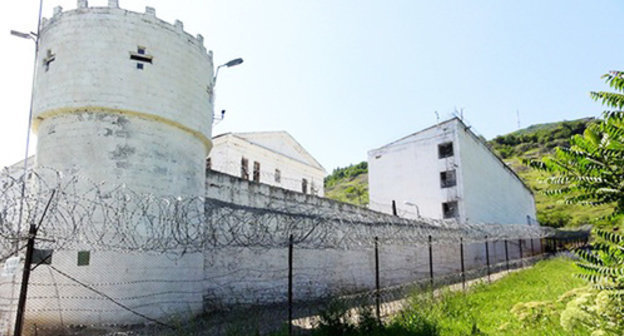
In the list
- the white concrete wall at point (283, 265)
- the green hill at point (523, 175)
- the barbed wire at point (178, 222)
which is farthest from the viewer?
the green hill at point (523, 175)

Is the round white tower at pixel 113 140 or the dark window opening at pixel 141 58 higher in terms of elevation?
the dark window opening at pixel 141 58

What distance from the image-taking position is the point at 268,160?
78.7 ft

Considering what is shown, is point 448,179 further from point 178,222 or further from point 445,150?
point 178,222

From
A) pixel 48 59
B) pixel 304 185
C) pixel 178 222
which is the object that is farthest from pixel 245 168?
pixel 178 222

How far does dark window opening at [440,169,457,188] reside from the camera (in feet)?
76.9

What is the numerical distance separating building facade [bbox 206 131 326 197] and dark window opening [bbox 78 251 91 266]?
1181cm

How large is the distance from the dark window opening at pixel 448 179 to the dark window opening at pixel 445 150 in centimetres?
100

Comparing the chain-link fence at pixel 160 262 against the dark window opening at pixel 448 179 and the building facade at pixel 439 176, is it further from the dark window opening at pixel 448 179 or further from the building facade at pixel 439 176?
the dark window opening at pixel 448 179

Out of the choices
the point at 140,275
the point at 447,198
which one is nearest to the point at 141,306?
the point at 140,275

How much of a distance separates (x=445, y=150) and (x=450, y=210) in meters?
3.56

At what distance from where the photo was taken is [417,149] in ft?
83.7

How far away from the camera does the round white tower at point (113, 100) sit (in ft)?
26.5

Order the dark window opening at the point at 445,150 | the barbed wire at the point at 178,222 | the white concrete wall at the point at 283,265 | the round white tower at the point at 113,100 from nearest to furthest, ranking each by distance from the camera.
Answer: the barbed wire at the point at 178,222, the round white tower at the point at 113,100, the white concrete wall at the point at 283,265, the dark window opening at the point at 445,150

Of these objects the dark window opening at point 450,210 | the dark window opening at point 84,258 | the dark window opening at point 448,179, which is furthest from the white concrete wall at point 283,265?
the dark window opening at point 448,179
